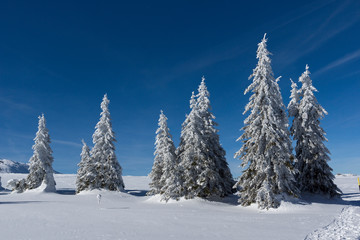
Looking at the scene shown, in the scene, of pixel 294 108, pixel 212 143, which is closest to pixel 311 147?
pixel 294 108

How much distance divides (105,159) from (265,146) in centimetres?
2736

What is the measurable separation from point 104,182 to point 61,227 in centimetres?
2964

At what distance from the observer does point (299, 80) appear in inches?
1303

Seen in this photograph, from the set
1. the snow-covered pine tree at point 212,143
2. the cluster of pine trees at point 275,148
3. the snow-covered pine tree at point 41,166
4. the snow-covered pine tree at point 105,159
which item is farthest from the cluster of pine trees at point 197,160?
the snow-covered pine tree at point 41,166

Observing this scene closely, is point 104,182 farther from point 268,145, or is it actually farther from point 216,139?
point 268,145

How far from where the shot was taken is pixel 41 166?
47.2 meters

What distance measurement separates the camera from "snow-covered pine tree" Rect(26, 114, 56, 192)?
4691 cm

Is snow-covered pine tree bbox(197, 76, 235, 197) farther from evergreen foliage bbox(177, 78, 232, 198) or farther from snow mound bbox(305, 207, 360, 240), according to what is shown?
snow mound bbox(305, 207, 360, 240)

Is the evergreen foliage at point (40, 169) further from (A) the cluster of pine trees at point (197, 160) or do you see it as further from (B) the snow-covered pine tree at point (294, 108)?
(B) the snow-covered pine tree at point (294, 108)

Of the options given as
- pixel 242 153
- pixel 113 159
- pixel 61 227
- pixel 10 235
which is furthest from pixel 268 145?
pixel 113 159

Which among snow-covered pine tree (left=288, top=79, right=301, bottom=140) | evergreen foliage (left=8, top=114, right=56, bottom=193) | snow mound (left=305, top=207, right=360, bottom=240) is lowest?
snow mound (left=305, top=207, right=360, bottom=240)

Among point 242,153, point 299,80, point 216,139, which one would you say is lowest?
point 242,153

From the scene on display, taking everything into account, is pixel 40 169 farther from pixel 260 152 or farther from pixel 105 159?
pixel 260 152

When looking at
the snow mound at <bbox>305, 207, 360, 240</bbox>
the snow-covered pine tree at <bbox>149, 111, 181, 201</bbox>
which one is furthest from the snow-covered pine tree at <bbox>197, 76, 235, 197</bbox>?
the snow mound at <bbox>305, 207, 360, 240</bbox>
